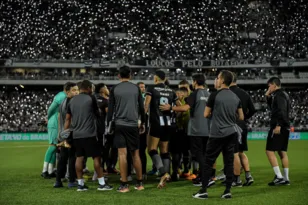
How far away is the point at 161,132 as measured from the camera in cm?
967

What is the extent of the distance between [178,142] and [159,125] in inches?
52.1

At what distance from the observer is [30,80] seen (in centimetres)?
5384

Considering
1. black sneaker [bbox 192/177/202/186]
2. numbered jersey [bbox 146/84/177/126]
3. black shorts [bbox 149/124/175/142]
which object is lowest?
black sneaker [bbox 192/177/202/186]

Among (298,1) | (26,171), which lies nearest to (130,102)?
(26,171)

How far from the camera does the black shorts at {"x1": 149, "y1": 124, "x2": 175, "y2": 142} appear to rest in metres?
9.63

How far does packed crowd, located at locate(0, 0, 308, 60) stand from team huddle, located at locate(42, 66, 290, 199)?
4568 cm

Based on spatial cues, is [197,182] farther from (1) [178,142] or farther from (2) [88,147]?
(2) [88,147]

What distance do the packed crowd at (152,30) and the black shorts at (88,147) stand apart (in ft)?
152

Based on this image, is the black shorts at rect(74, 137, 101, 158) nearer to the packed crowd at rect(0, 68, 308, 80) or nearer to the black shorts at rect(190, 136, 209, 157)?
the black shorts at rect(190, 136, 209, 157)

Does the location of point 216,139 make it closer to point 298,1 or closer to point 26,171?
point 26,171

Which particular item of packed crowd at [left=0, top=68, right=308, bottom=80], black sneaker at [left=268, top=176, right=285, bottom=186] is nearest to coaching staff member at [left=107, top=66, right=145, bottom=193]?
black sneaker at [left=268, top=176, right=285, bottom=186]

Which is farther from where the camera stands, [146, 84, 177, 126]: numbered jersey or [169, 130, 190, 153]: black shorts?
[169, 130, 190, 153]: black shorts

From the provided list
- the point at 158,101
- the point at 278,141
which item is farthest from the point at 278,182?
the point at 158,101

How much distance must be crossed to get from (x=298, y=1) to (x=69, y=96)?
55.6m
